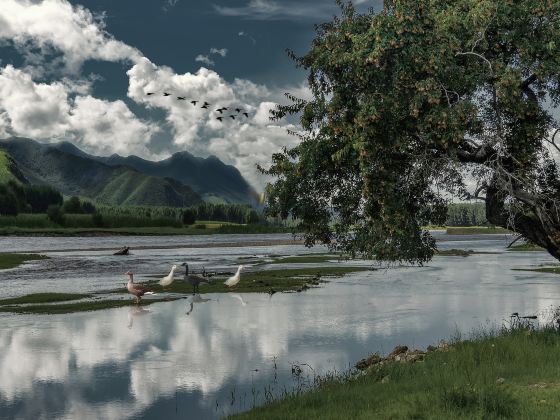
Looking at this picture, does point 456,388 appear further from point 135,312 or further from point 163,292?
point 163,292

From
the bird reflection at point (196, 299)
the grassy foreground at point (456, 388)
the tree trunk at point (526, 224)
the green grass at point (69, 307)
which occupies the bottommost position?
the bird reflection at point (196, 299)

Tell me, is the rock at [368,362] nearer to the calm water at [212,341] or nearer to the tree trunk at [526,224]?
the calm water at [212,341]

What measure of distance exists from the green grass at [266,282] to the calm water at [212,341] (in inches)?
109

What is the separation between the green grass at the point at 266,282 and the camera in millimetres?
48875

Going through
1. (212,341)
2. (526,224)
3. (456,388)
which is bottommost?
(212,341)

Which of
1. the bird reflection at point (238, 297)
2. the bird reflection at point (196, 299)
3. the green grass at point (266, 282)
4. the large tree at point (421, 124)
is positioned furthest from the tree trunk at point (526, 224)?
the green grass at point (266, 282)

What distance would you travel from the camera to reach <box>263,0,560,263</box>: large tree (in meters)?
19.1

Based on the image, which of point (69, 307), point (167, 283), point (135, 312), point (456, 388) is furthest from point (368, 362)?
point (167, 283)

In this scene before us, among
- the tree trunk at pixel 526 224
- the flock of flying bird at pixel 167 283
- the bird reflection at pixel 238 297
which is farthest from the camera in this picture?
the bird reflection at pixel 238 297

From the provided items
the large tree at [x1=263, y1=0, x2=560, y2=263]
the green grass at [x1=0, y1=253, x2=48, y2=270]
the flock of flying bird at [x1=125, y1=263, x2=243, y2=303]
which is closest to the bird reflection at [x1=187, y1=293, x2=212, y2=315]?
the flock of flying bird at [x1=125, y1=263, x2=243, y2=303]

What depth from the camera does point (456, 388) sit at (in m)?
15.0

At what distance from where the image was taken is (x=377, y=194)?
67.4 feet

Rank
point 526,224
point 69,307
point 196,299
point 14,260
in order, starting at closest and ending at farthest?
point 526,224 → point 69,307 → point 196,299 → point 14,260

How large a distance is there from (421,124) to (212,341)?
14.1 metres
